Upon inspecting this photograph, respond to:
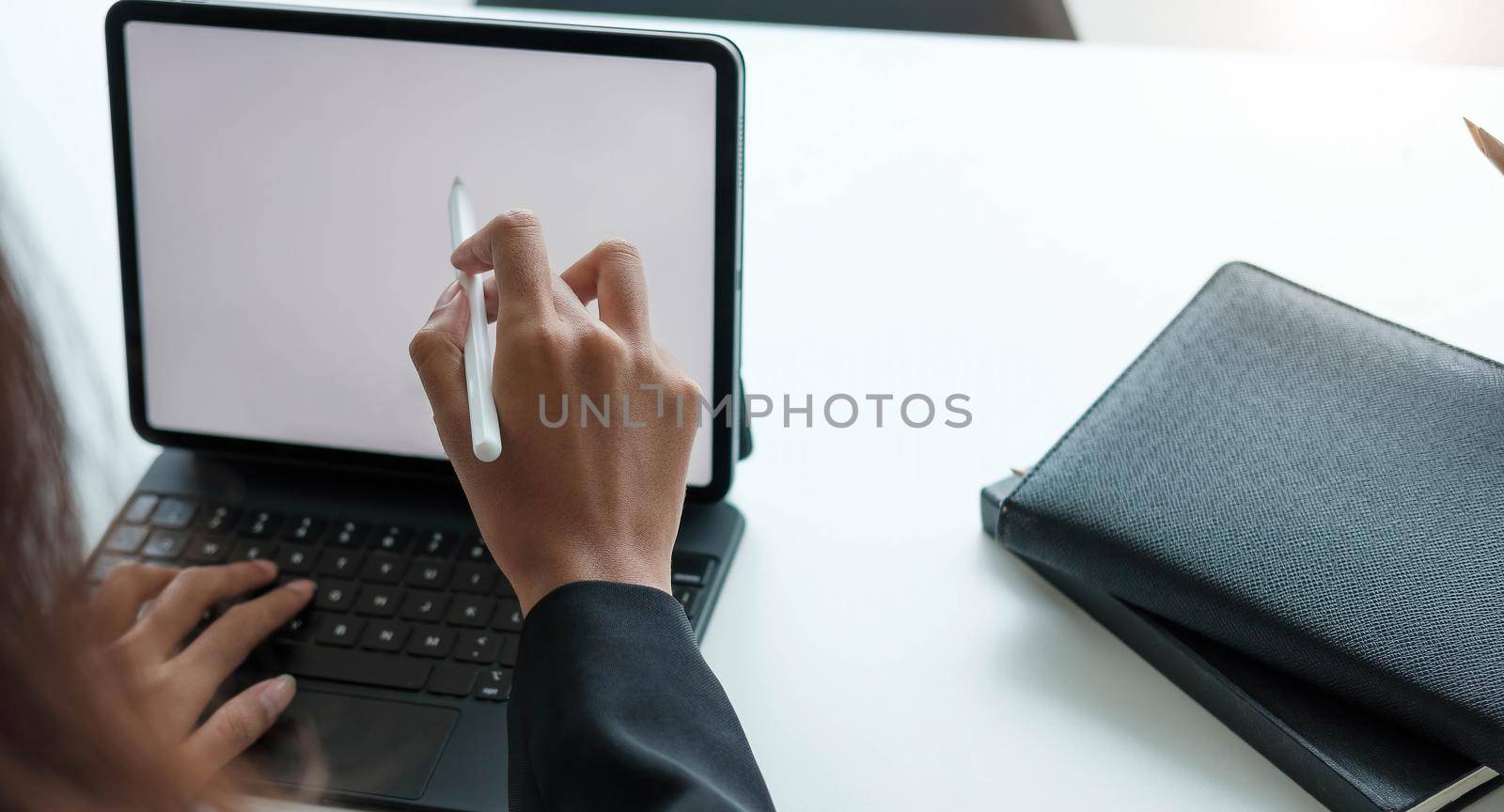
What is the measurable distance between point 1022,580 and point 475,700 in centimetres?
27

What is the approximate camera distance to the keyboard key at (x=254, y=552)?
1.98 ft

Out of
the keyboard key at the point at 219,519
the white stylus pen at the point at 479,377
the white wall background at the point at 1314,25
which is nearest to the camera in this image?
the white stylus pen at the point at 479,377

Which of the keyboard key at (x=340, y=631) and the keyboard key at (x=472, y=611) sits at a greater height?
the keyboard key at (x=472, y=611)

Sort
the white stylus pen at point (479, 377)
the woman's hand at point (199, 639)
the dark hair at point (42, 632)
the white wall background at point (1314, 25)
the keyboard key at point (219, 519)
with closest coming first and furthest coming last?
the dark hair at point (42, 632) → the white stylus pen at point (479, 377) → the woman's hand at point (199, 639) → the keyboard key at point (219, 519) → the white wall background at point (1314, 25)

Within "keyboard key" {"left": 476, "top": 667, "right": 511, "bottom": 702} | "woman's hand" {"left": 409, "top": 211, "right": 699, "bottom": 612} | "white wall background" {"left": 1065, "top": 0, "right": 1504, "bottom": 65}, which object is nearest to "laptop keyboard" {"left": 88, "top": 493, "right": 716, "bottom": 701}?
"keyboard key" {"left": 476, "top": 667, "right": 511, "bottom": 702}

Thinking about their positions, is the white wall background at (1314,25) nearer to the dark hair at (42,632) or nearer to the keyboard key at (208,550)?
the keyboard key at (208,550)

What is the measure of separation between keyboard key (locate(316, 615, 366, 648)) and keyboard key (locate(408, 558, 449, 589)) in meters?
0.03

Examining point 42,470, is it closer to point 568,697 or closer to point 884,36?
point 568,697

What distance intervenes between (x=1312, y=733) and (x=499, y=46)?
476mm

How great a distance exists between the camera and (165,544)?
615 millimetres

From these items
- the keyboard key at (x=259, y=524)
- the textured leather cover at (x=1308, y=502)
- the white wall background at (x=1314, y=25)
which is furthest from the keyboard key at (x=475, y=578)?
the white wall background at (x=1314, y=25)

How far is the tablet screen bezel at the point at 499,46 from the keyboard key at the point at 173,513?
2.4 inches

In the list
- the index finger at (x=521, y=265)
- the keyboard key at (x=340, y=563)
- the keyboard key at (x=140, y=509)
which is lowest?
the keyboard key at (x=140, y=509)

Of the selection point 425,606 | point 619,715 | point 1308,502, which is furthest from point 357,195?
point 1308,502
